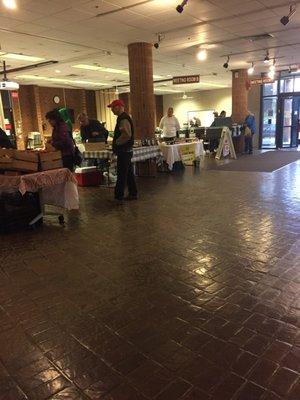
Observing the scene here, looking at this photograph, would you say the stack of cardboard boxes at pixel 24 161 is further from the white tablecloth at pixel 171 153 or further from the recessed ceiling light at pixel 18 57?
the recessed ceiling light at pixel 18 57

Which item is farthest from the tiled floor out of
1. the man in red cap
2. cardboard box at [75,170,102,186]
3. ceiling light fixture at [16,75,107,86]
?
ceiling light fixture at [16,75,107,86]

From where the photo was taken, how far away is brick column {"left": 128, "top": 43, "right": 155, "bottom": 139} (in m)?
8.23

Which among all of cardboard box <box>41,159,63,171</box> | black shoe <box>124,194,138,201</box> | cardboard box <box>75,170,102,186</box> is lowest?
black shoe <box>124,194,138,201</box>

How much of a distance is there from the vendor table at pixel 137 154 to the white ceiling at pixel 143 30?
2.42 metres

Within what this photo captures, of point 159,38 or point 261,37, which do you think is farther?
point 261,37

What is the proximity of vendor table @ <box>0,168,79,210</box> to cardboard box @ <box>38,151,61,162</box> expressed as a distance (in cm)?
16

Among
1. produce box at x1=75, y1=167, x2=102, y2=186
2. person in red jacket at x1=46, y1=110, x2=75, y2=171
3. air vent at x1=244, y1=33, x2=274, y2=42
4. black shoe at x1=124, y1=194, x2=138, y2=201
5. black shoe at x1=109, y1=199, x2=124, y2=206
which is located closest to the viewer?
person in red jacket at x1=46, y1=110, x2=75, y2=171

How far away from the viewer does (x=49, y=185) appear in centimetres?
456

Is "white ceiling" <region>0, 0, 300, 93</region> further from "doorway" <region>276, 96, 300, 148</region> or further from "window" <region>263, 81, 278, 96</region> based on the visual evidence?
"window" <region>263, 81, 278, 96</region>

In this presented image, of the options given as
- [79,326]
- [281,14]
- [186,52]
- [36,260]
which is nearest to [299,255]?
[79,326]

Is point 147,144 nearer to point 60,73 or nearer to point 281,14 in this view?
point 281,14

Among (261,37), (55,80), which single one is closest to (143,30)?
(261,37)

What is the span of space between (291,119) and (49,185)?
12984mm

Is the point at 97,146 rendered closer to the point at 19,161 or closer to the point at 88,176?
the point at 88,176
